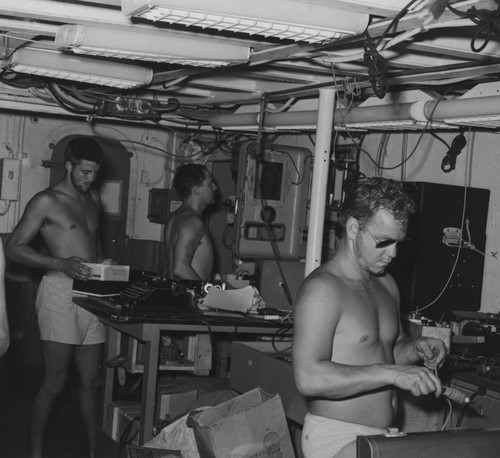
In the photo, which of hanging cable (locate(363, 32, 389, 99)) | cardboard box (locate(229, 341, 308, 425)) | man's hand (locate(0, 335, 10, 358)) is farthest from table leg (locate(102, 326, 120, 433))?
hanging cable (locate(363, 32, 389, 99))

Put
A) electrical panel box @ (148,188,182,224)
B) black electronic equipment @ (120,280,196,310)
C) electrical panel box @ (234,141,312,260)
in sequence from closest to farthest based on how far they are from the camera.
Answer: black electronic equipment @ (120,280,196,310) < electrical panel box @ (234,141,312,260) < electrical panel box @ (148,188,182,224)

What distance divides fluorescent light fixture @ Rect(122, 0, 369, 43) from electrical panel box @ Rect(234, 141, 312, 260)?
3.41 metres

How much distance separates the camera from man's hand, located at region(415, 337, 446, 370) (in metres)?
3.24

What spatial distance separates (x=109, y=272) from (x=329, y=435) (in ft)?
8.43

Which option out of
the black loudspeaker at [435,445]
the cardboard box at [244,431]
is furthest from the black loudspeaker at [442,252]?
the black loudspeaker at [435,445]

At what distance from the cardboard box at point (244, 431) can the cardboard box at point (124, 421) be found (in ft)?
4.44

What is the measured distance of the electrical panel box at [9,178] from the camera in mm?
7680

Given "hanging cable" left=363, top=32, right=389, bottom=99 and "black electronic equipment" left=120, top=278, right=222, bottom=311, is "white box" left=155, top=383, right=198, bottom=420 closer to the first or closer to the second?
"black electronic equipment" left=120, top=278, right=222, bottom=311

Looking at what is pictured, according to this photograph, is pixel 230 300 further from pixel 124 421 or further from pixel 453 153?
pixel 453 153

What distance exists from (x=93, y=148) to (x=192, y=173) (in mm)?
967

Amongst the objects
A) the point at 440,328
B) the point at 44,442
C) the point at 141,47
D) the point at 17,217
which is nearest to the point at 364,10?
the point at 141,47

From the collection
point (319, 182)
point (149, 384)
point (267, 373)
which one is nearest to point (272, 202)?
point (319, 182)

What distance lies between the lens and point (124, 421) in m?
5.31

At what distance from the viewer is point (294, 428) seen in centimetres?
457
